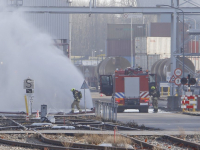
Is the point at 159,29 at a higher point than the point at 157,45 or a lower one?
higher

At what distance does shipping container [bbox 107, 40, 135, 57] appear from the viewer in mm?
72000

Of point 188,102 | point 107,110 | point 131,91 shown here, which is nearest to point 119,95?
point 131,91

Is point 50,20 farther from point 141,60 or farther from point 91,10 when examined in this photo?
point 141,60

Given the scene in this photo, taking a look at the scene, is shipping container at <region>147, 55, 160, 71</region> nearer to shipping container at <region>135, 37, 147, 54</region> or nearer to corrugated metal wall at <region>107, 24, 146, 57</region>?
shipping container at <region>135, 37, 147, 54</region>

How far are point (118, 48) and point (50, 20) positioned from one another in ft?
103

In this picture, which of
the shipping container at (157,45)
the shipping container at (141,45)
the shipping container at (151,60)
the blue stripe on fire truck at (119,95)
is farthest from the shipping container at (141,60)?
the blue stripe on fire truck at (119,95)

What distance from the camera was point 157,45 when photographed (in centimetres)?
6600

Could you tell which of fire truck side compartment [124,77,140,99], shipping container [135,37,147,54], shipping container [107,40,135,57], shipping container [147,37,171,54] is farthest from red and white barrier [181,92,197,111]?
shipping container [107,40,135,57]

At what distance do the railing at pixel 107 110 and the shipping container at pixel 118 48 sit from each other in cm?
4827

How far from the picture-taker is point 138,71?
97.0 ft

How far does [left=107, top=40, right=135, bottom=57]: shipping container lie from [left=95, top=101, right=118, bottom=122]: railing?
158 feet

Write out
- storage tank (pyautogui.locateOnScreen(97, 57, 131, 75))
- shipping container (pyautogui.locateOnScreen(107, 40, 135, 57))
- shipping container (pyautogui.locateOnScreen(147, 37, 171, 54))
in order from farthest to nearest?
shipping container (pyautogui.locateOnScreen(107, 40, 135, 57)) < shipping container (pyautogui.locateOnScreen(147, 37, 171, 54)) < storage tank (pyautogui.locateOnScreen(97, 57, 131, 75))

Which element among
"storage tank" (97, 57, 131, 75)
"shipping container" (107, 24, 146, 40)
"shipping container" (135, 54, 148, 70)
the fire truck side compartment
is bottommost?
the fire truck side compartment

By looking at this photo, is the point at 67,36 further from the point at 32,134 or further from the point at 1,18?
the point at 32,134
